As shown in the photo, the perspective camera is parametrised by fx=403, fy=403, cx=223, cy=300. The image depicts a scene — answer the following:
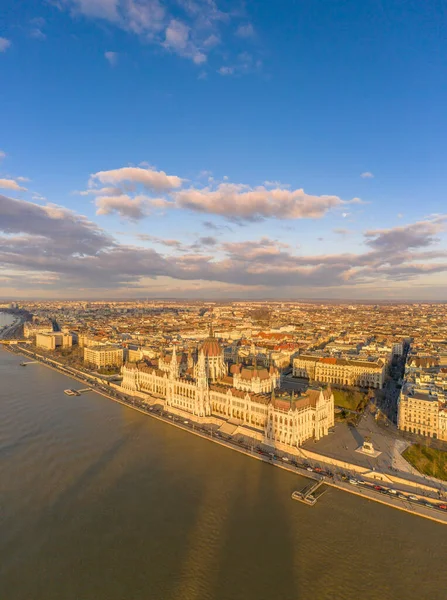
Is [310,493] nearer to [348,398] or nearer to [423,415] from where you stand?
[423,415]

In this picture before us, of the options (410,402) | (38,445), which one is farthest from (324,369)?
(38,445)

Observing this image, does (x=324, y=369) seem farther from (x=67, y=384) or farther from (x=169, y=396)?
(x=67, y=384)

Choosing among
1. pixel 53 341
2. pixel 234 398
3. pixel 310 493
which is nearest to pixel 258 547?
pixel 310 493

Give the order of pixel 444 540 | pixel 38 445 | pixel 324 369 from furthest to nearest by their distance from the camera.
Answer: pixel 324 369
pixel 38 445
pixel 444 540

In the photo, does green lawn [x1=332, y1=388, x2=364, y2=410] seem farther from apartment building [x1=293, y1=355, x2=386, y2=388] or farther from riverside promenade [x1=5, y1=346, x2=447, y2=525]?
riverside promenade [x1=5, y1=346, x2=447, y2=525]

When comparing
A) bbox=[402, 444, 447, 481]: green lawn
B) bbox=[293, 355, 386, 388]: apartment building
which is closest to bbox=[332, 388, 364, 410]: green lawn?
bbox=[293, 355, 386, 388]: apartment building
